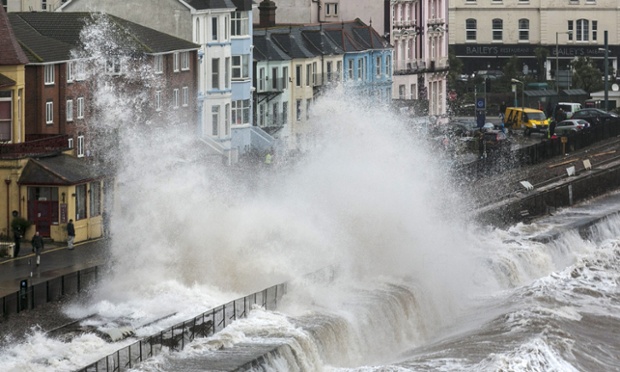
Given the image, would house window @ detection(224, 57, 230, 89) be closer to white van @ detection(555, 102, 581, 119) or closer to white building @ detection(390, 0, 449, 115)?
white building @ detection(390, 0, 449, 115)

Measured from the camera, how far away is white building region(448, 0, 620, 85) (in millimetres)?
141375

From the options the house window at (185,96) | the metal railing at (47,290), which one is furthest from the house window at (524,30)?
the metal railing at (47,290)

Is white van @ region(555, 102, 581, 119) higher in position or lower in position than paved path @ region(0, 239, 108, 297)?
higher

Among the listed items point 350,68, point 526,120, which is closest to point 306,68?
point 350,68

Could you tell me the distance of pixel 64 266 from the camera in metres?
55.3

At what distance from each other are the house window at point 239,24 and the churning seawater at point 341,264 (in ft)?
24.4

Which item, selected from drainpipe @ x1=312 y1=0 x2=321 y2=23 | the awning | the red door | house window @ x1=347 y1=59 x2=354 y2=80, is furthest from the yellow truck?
the red door

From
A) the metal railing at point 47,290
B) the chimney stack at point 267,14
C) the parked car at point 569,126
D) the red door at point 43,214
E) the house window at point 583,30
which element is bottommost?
the metal railing at point 47,290

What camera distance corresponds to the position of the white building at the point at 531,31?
141375 mm

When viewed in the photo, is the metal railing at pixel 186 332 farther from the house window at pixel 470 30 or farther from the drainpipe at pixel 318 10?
the house window at pixel 470 30

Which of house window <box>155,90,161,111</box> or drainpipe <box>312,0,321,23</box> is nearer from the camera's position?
house window <box>155,90,161,111</box>

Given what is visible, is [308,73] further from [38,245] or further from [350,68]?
[38,245]

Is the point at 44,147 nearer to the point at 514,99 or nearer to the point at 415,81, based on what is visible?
the point at 415,81

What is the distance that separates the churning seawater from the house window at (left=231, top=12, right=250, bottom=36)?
7.45m
